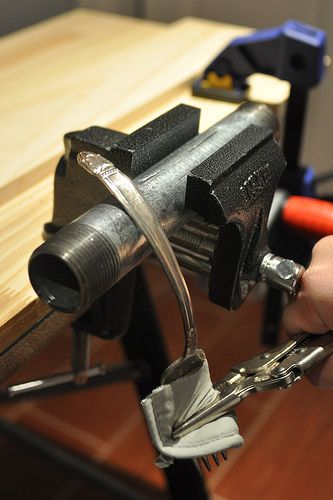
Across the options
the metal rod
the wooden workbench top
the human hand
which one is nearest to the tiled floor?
the wooden workbench top

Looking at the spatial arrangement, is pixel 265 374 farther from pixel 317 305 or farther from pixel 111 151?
pixel 111 151

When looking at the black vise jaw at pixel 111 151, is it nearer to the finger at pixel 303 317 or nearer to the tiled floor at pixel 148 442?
the finger at pixel 303 317

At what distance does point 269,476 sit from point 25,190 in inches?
33.8

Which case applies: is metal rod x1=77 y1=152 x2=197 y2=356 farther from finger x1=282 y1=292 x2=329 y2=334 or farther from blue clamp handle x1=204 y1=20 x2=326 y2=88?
blue clamp handle x1=204 y1=20 x2=326 y2=88

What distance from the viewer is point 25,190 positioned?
0.66 m

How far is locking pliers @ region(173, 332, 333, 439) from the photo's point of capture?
450 millimetres

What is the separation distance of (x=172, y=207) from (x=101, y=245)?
0.08 metres

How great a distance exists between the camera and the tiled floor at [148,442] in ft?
4.12

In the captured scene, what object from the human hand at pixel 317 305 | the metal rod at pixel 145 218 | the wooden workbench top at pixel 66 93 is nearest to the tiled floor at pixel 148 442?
the wooden workbench top at pixel 66 93

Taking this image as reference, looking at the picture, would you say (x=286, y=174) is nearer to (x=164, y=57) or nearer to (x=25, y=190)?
(x=164, y=57)

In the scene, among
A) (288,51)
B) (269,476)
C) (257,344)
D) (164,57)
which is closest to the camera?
(288,51)

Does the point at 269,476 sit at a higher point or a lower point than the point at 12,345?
lower

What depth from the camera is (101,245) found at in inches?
15.5

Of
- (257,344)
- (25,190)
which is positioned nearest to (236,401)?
(25,190)
